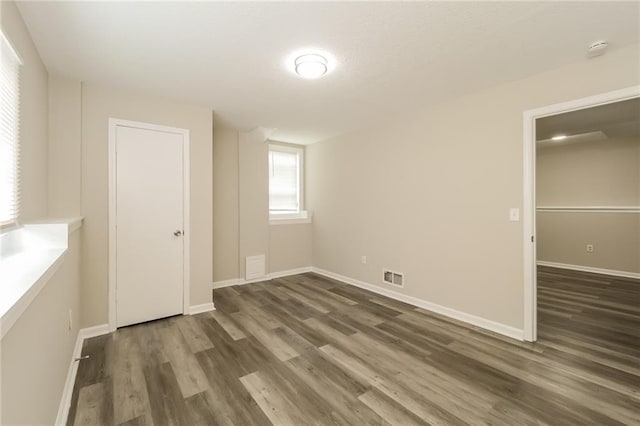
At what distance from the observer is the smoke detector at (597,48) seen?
2076mm

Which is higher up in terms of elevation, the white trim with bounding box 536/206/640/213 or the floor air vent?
the white trim with bounding box 536/206/640/213

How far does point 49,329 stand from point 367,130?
4.04 metres

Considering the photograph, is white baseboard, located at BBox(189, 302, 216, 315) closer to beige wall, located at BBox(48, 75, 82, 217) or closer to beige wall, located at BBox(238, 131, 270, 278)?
beige wall, located at BBox(238, 131, 270, 278)

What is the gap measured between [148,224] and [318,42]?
2.55 m

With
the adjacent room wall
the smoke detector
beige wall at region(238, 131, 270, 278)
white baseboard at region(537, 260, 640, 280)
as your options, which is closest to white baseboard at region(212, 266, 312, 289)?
beige wall at region(238, 131, 270, 278)

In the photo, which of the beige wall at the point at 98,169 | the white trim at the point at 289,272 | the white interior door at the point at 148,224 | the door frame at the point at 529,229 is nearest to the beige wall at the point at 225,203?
the white trim at the point at 289,272

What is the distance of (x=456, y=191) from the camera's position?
318 cm

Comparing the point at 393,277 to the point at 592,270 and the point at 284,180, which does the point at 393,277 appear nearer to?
the point at 284,180

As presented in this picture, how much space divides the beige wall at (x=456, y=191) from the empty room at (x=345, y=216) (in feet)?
0.07

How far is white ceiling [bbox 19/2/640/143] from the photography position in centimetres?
174

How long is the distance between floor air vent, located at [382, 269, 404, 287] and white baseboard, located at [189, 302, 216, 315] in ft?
7.73

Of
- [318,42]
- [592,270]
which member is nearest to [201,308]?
[318,42]

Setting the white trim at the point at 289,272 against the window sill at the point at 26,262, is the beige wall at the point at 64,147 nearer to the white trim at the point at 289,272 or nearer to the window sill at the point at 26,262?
the window sill at the point at 26,262

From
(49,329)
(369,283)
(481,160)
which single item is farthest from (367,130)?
(49,329)
